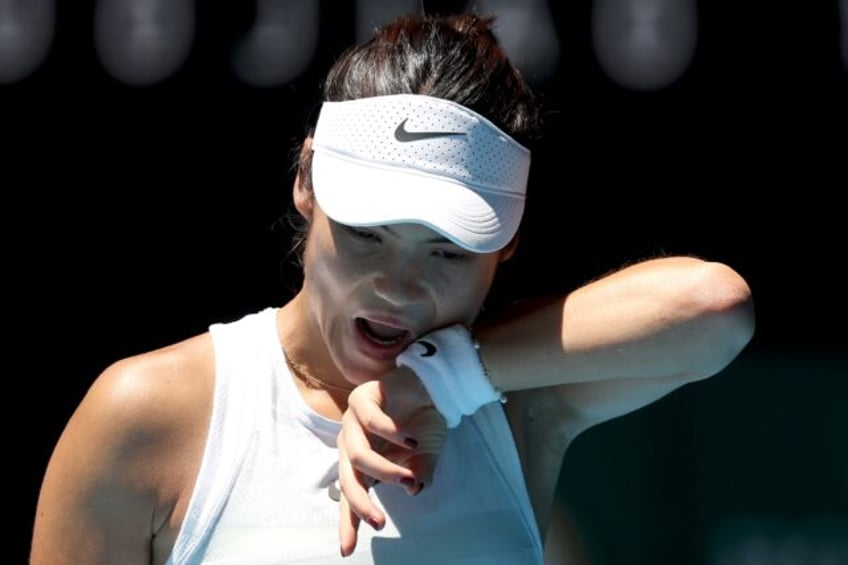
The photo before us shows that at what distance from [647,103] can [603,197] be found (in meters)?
0.24

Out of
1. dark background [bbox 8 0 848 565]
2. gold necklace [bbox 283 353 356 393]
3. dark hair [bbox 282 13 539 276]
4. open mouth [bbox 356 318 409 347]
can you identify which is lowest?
dark background [bbox 8 0 848 565]

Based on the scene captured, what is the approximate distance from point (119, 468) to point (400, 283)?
0.36 meters

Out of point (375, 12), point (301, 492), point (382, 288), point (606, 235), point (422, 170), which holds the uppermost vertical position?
point (422, 170)

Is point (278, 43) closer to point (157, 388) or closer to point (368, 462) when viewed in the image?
point (157, 388)

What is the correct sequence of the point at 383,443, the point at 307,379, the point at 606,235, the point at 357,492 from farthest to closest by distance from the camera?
the point at 606,235 < the point at 307,379 < the point at 383,443 < the point at 357,492

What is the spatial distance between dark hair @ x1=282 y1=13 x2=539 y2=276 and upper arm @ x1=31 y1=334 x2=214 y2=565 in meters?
0.34

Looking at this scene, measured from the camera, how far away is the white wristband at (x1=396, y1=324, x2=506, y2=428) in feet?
5.60

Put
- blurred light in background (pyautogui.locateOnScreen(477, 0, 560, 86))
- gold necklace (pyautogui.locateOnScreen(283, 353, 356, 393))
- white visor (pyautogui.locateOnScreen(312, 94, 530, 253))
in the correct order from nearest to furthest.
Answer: white visor (pyautogui.locateOnScreen(312, 94, 530, 253))
gold necklace (pyautogui.locateOnScreen(283, 353, 356, 393))
blurred light in background (pyautogui.locateOnScreen(477, 0, 560, 86))

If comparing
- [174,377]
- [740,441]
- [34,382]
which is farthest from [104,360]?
[174,377]

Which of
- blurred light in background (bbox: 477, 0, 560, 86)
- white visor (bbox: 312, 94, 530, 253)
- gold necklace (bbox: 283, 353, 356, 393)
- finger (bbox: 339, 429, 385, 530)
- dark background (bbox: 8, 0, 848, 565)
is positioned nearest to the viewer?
finger (bbox: 339, 429, 385, 530)

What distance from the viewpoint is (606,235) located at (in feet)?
A: 10.9

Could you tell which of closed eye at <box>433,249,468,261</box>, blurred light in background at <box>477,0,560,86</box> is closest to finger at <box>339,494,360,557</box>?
closed eye at <box>433,249,468,261</box>

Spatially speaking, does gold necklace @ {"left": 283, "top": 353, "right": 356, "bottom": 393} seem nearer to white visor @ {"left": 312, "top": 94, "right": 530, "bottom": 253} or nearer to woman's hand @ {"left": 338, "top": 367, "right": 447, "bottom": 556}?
woman's hand @ {"left": 338, "top": 367, "right": 447, "bottom": 556}

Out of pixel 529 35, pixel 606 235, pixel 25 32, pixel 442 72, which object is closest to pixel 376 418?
pixel 442 72
